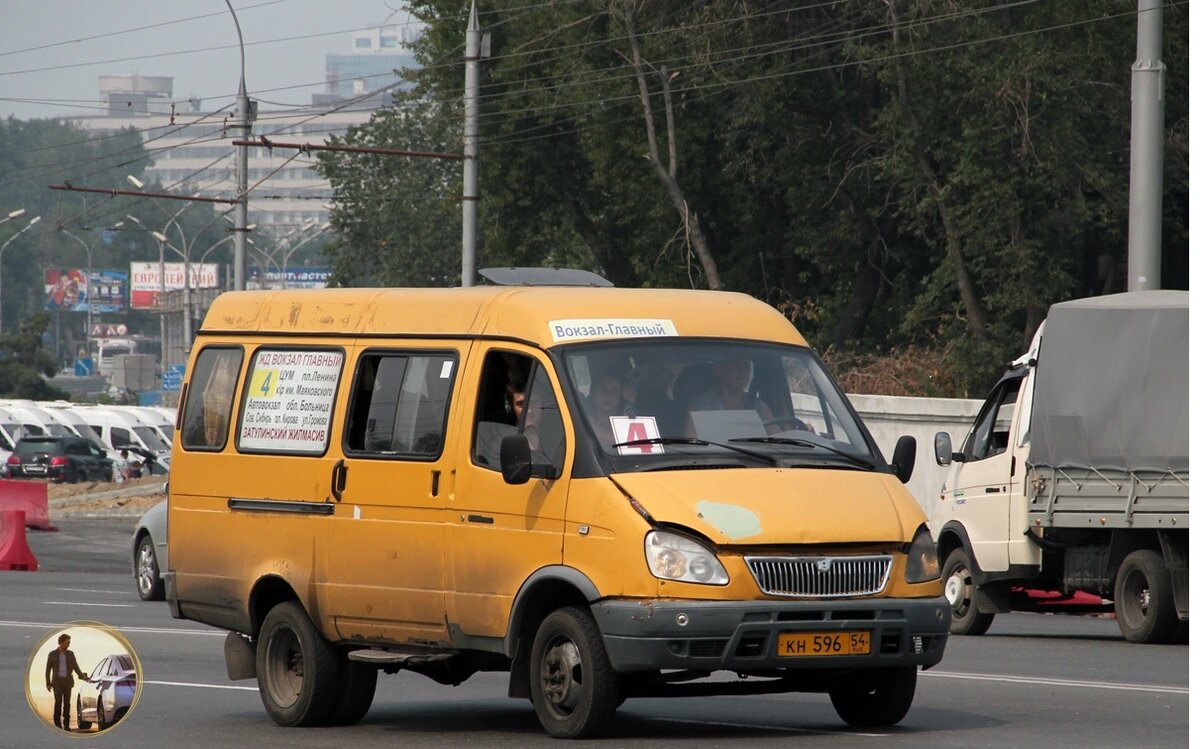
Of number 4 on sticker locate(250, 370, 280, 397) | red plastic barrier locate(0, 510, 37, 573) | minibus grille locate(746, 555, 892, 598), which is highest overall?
number 4 on sticker locate(250, 370, 280, 397)

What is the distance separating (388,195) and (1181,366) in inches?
2355

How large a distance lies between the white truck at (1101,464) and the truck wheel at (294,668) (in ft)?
23.3

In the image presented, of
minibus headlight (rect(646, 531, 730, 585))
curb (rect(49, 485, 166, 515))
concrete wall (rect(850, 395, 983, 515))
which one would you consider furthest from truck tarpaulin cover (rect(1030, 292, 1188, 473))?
curb (rect(49, 485, 166, 515))

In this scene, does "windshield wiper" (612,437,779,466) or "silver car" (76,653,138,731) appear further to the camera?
"windshield wiper" (612,437,779,466)

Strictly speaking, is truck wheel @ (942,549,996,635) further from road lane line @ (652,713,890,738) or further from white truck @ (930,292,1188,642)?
road lane line @ (652,713,890,738)

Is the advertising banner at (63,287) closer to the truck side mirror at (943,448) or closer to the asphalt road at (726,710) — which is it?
the truck side mirror at (943,448)

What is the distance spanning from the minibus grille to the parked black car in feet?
155

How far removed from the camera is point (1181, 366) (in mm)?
16219

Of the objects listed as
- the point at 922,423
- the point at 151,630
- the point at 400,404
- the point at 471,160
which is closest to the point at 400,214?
the point at 471,160

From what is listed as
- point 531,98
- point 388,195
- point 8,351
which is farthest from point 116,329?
point 531,98

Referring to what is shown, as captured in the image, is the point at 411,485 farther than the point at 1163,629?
No

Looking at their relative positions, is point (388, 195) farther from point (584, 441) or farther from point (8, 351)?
point (584, 441)

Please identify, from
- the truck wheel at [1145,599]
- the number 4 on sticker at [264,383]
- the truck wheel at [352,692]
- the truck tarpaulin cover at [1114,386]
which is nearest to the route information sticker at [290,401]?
the number 4 on sticker at [264,383]

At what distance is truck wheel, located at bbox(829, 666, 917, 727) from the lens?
10.1m
